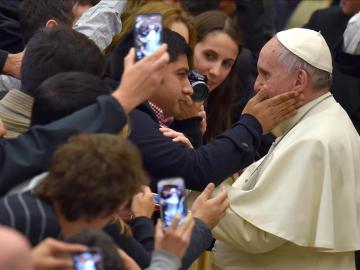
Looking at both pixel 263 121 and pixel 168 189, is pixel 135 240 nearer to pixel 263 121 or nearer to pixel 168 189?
pixel 168 189

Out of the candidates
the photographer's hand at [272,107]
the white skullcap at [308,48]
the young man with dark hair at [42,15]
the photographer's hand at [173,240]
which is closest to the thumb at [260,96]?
the photographer's hand at [272,107]

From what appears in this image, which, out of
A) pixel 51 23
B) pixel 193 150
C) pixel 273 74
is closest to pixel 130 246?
pixel 193 150

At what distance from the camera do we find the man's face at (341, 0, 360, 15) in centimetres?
742

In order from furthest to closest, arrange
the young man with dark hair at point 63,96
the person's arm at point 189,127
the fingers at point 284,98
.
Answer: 1. the person's arm at point 189,127
2. the fingers at point 284,98
3. the young man with dark hair at point 63,96

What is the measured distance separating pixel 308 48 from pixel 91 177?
1.91 metres

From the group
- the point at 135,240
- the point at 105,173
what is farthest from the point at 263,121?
the point at 105,173

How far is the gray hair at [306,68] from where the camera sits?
16.6 feet

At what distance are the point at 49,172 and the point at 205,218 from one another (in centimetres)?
97

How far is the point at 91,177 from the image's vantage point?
350cm

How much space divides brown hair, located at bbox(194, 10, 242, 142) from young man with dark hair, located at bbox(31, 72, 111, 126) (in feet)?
7.74

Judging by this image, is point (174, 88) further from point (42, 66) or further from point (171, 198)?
point (171, 198)

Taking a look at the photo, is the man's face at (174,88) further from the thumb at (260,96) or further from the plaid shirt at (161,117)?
the thumb at (260,96)

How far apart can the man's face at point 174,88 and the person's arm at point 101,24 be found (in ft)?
2.35

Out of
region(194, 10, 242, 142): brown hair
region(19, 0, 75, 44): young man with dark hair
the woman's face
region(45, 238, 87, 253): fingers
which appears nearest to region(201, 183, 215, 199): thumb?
region(45, 238, 87, 253): fingers
